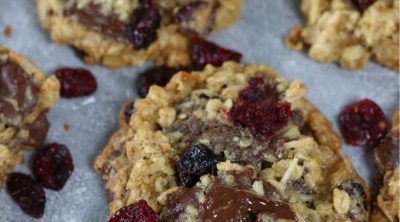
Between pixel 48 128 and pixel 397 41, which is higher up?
pixel 397 41

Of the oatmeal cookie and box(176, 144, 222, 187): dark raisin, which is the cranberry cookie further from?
box(176, 144, 222, 187): dark raisin

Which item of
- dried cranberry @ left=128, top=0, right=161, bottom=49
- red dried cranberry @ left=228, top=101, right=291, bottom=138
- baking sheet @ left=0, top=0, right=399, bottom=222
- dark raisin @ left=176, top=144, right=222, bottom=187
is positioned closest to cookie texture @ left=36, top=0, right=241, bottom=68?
dried cranberry @ left=128, top=0, right=161, bottom=49

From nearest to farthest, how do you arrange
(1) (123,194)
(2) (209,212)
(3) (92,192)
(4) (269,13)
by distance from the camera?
(2) (209,212)
(1) (123,194)
(3) (92,192)
(4) (269,13)

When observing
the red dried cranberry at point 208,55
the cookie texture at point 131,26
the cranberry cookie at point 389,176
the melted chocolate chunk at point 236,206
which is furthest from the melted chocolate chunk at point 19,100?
the cranberry cookie at point 389,176

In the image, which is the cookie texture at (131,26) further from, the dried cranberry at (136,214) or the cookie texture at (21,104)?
the dried cranberry at (136,214)

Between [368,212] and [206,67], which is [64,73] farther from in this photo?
[368,212]

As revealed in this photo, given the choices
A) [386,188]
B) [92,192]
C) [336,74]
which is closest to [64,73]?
[92,192]

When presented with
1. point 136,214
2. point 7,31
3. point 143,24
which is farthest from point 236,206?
point 7,31
